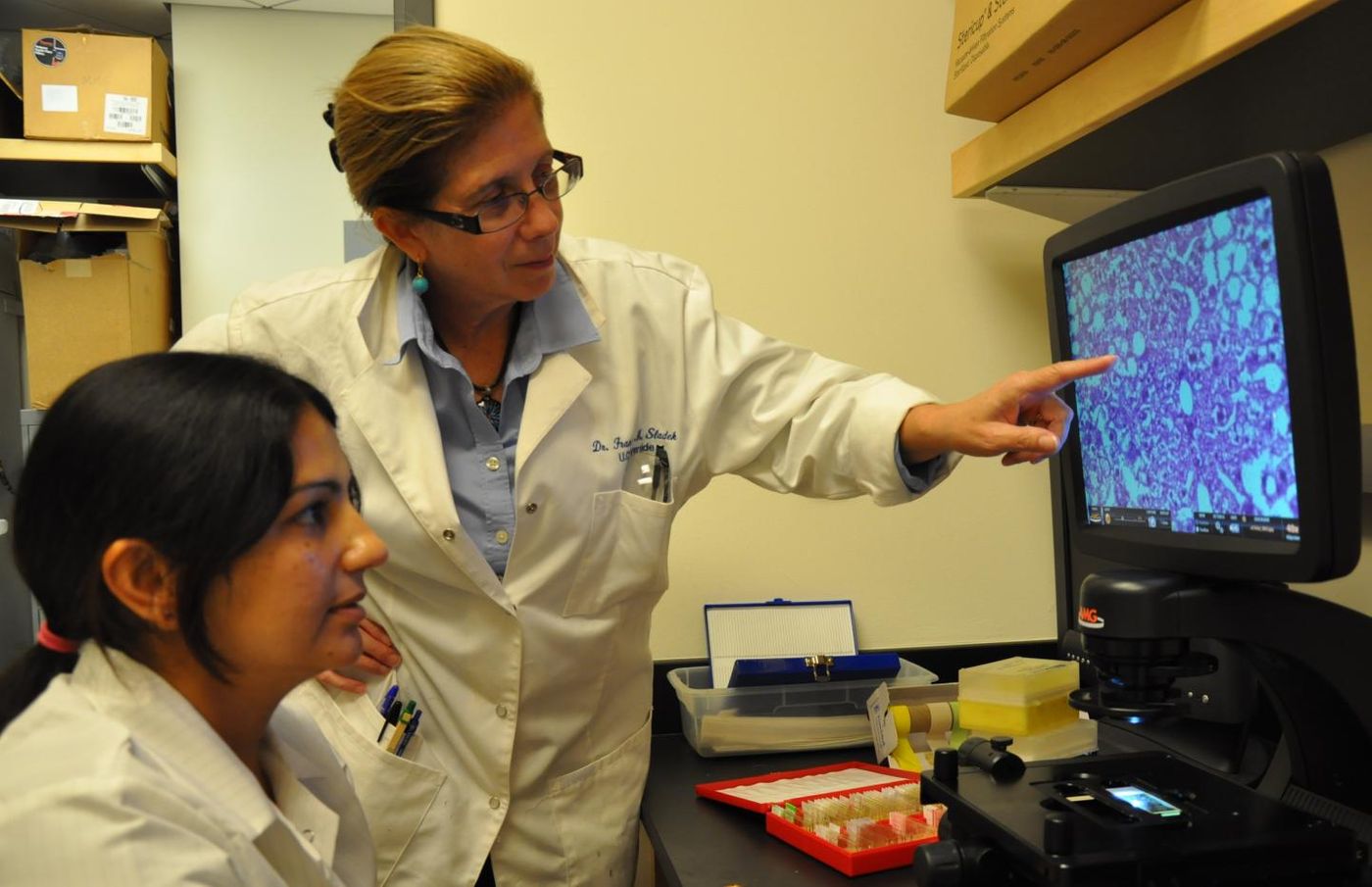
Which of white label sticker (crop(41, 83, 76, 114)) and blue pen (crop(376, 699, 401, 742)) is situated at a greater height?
white label sticker (crop(41, 83, 76, 114))

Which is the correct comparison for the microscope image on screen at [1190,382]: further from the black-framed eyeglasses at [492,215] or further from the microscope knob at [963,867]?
the black-framed eyeglasses at [492,215]

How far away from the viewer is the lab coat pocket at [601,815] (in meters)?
1.29

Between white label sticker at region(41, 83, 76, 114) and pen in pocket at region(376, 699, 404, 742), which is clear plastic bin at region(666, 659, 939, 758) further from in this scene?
white label sticker at region(41, 83, 76, 114)

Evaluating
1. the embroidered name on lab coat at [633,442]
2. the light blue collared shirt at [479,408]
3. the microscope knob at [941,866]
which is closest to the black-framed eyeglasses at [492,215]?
the light blue collared shirt at [479,408]

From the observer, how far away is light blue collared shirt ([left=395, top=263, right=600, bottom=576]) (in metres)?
1.29

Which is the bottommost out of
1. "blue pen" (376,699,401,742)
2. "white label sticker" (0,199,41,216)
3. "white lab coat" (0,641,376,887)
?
"blue pen" (376,699,401,742)

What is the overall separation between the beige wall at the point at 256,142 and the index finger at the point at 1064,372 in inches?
111

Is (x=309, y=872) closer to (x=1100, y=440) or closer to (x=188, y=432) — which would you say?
(x=188, y=432)

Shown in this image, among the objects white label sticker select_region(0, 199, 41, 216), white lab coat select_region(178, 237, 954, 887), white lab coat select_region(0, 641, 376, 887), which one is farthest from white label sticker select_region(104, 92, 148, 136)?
white lab coat select_region(0, 641, 376, 887)

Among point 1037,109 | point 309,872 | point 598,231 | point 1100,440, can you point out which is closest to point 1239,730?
point 1100,440

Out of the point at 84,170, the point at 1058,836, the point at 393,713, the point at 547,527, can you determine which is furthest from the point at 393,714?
the point at 84,170

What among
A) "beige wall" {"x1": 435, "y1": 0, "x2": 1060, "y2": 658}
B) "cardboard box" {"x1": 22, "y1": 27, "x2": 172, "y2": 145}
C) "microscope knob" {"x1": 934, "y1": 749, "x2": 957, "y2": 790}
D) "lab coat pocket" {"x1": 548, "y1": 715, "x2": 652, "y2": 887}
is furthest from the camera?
"cardboard box" {"x1": 22, "y1": 27, "x2": 172, "y2": 145}

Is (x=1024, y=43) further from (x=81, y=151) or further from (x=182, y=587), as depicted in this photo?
(x=81, y=151)

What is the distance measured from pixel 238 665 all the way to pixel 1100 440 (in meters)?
0.78
